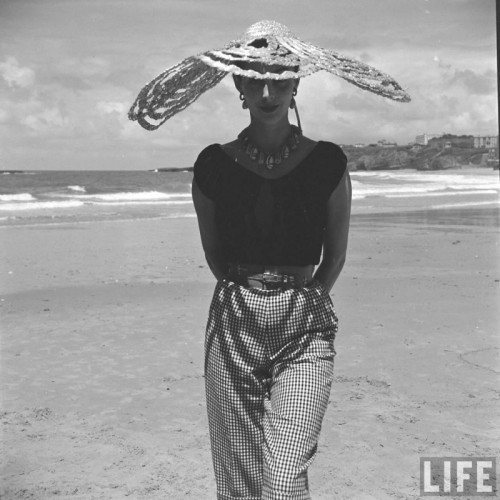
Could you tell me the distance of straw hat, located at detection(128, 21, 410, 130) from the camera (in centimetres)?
234

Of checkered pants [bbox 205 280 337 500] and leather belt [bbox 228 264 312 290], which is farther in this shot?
leather belt [bbox 228 264 312 290]

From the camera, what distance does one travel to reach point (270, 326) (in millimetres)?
2309

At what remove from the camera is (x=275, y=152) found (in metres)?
2.41

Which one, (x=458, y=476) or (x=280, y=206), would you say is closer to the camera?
(x=280, y=206)

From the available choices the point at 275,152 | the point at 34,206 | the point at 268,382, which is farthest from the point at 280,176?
the point at 34,206

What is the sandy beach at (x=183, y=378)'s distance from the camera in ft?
11.5

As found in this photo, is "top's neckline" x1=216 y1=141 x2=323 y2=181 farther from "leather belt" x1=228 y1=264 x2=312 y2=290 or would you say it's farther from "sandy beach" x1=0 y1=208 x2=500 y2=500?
"sandy beach" x1=0 y1=208 x2=500 y2=500

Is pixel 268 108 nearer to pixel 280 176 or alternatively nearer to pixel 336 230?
pixel 280 176

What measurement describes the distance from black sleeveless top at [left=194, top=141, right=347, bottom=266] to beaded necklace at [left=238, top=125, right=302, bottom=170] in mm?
59

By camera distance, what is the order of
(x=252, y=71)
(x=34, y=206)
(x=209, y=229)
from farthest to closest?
(x=34, y=206) → (x=209, y=229) → (x=252, y=71)

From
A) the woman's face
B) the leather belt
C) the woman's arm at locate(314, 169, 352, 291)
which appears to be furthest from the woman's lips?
the leather belt

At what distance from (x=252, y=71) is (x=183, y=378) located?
2926mm

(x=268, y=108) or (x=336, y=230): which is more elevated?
(x=268, y=108)

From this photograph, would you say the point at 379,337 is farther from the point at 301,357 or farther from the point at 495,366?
the point at 301,357
